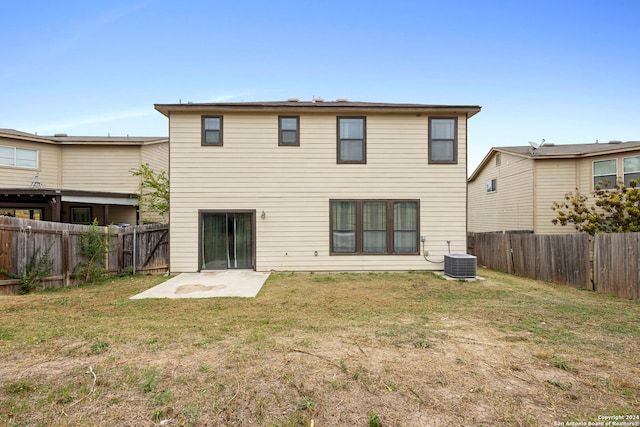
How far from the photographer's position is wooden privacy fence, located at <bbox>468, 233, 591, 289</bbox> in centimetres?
843

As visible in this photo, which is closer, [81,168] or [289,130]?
[289,130]

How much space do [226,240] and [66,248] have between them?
13.7 feet

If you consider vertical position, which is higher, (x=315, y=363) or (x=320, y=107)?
(x=320, y=107)

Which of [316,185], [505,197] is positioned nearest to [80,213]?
[316,185]

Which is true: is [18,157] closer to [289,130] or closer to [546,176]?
[289,130]

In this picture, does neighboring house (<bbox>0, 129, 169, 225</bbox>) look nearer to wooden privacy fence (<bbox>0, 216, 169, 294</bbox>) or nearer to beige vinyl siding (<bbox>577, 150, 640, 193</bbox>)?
wooden privacy fence (<bbox>0, 216, 169, 294</bbox>)

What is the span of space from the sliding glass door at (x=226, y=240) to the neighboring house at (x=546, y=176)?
13764 mm

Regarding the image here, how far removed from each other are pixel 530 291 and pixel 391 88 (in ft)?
46.1

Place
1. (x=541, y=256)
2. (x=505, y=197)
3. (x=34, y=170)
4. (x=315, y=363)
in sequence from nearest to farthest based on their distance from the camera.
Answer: (x=315, y=363)
(x=541, y=256)
(x=34, y=170)
(x=505, y=197)

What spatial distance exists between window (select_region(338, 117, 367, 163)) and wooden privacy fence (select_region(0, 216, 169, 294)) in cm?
664

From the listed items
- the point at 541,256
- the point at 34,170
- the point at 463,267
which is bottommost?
the point at 463,267

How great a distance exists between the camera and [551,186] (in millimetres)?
15172

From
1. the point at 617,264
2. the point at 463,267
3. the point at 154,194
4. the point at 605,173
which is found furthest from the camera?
the point at 605,173

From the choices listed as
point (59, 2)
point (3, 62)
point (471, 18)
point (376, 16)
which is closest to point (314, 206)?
point (376, 16)
